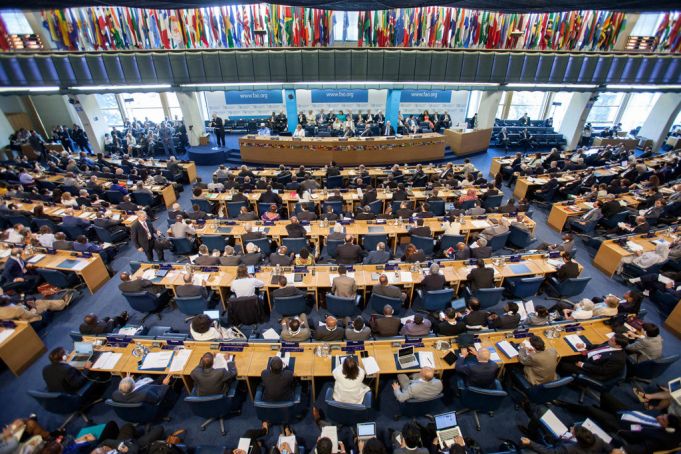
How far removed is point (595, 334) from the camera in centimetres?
585

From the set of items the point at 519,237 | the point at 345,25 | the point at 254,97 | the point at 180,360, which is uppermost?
the point at 345,25

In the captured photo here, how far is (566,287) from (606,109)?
24.0m

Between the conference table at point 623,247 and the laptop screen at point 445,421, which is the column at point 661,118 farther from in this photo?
the laptop screen at point 445,421

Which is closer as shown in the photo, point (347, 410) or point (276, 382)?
point (347, 410)

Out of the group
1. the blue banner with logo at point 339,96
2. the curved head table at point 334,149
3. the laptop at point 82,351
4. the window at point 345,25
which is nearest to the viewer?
the laptop at point 82,351

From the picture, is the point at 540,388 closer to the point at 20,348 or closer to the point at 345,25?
the point at 20,348

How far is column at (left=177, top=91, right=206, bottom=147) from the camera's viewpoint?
704 inches

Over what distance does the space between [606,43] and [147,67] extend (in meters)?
24.5

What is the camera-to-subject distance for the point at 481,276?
697cm

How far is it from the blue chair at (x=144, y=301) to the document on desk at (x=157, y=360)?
1.65 m

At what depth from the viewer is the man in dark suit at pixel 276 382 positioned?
4.68 meters

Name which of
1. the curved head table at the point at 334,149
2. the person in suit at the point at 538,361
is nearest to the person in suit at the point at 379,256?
the person in suit at the point at 538,361

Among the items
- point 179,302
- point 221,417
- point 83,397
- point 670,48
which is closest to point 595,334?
point 221,417

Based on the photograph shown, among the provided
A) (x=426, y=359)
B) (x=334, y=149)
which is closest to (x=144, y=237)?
(x=426, y=359)
